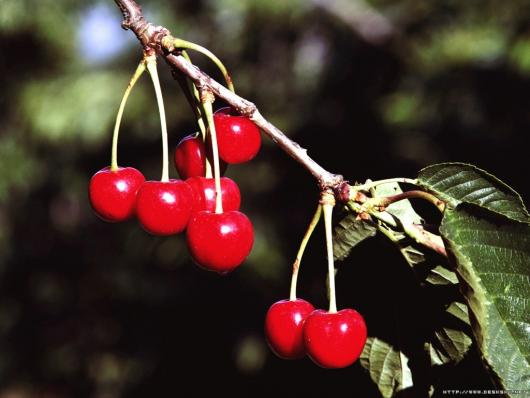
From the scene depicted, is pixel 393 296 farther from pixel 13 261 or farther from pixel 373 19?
pixel 13 261

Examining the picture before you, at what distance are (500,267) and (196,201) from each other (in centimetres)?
69

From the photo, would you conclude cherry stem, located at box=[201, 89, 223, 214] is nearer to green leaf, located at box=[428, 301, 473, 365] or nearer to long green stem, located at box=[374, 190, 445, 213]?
long green stem, located at box=[374, 190, 445, 213]

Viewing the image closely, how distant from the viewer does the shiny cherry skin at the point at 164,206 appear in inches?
57.9

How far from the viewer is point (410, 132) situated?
505 cm

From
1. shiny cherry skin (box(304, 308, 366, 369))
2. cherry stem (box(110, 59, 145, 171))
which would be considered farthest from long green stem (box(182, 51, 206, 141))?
shiny cherry skin (box(304, 308, 366, 369))

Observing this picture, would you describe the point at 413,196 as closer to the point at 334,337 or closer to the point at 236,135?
the point at 334,337

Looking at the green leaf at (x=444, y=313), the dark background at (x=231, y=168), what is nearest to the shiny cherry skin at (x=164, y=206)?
the green leaf at (x=444, y=313)

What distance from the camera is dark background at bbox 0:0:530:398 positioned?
184 inches

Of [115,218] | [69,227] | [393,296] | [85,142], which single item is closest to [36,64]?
[85,142]

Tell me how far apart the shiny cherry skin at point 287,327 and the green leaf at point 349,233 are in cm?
16

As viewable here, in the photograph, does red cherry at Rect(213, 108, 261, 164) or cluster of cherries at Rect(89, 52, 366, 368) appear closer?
cluster of cherries at Rect(89, 52, 366, 368)

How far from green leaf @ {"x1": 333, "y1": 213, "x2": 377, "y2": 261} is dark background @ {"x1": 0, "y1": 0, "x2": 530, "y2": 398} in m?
1.90

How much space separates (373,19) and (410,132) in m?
1.72

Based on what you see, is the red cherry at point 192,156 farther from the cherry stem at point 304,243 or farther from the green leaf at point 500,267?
the green leaf at point 500,267
